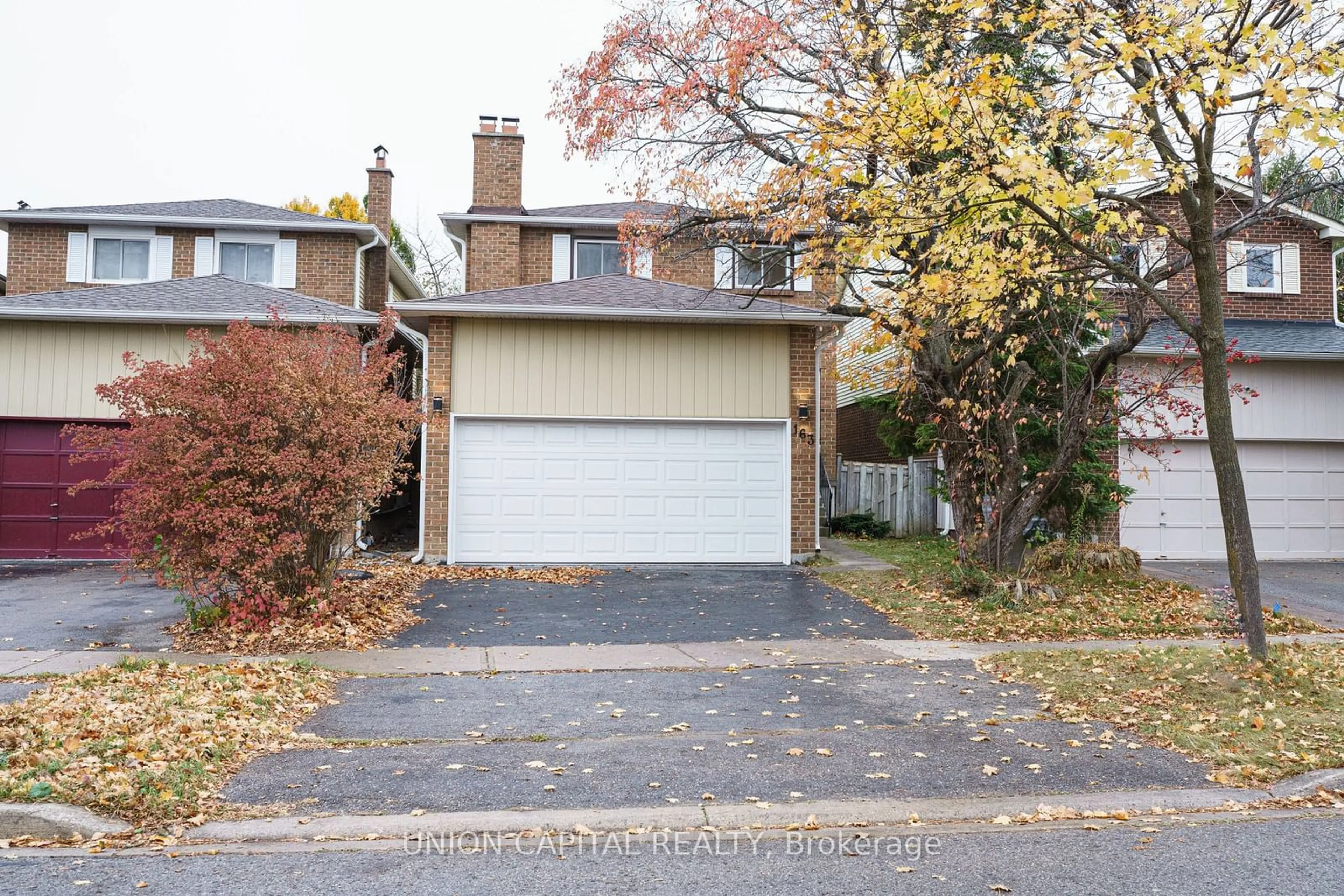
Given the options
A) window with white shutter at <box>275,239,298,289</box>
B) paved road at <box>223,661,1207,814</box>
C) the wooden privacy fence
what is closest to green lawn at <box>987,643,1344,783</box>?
paved road at <box>223,661,1207,814</box>

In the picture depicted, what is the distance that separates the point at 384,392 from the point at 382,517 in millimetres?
8589

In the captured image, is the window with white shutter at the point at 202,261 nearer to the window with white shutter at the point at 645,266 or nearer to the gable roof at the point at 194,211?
the gable roof at the point at 194,211

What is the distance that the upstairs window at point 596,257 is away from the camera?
69.7 ft

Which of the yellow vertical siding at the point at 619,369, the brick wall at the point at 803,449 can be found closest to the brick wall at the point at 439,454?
the yellow vertical siding at the point at 619,369

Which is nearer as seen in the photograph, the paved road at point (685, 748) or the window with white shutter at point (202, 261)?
the paved road at point (685, 748)

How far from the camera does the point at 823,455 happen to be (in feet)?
72.8

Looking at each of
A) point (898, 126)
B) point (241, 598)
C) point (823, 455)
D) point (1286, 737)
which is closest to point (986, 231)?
point (898, 126)

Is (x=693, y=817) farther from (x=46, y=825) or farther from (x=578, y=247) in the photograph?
(x=578, y=247)

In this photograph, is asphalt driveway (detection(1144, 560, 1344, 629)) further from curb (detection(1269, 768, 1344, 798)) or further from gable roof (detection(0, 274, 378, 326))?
gable roof (detection(0, 274, 378, 326))

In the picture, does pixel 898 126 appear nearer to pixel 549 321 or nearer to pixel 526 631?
pixel 526 631

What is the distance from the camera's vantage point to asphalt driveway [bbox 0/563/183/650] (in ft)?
30.4

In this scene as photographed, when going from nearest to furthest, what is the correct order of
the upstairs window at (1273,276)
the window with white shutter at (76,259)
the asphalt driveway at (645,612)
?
the asphalt driveway at (645,612), the upstairs window at (1273,276), the window with white shutter at (76,259)

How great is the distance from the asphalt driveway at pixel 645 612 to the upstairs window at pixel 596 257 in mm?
8812

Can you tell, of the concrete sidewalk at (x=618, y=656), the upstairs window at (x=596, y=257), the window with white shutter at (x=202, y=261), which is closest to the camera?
the concrete sidewalk at (x=618, y=656)
